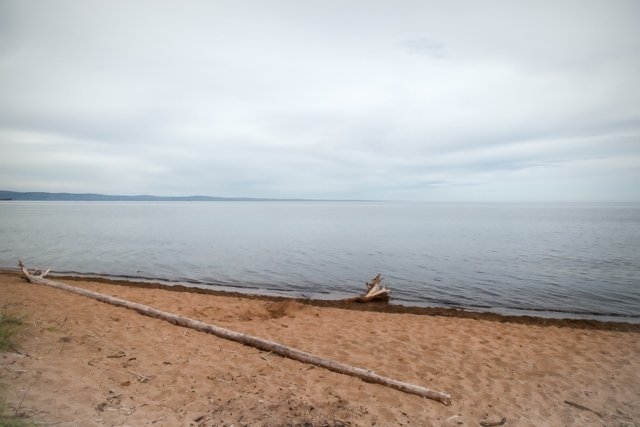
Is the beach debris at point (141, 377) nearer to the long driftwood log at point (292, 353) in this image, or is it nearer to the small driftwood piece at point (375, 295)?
the long driftwood log at point (292, 353)

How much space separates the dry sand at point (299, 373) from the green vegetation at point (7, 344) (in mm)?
117

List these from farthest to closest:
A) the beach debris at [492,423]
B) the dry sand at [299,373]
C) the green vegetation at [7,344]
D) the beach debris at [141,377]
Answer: the beach debris at [141,377] → the beach debris at [492,423] → the dry sand at [299,373] → the green vegetation at [7,344]

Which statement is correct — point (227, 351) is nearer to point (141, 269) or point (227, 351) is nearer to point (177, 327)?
point (177, 327)

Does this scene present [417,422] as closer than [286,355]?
Yes

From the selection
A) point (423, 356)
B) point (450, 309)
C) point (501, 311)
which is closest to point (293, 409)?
point (423, 356)

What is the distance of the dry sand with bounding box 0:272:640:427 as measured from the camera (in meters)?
4.82

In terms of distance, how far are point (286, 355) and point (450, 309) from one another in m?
8.69

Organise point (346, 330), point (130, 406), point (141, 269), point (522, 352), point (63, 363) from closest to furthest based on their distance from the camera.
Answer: point (130, 406)
point (63, 363)
point (522, 352)
point (346, 330)
point (141, 269)

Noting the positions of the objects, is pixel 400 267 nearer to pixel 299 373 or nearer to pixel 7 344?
pixel 299 373

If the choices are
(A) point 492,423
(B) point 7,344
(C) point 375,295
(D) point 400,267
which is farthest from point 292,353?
(D) point 400,267

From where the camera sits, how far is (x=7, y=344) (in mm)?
5863

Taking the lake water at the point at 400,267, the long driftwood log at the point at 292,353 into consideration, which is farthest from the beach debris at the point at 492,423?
the lake water at the point at 400,267

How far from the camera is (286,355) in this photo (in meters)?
6.93

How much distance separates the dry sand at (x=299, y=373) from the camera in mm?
4820
